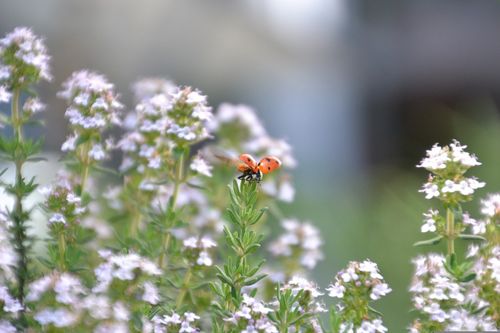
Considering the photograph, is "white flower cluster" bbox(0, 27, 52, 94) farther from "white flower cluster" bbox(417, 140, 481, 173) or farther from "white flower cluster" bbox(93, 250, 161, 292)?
"white flower cluster" bbox(417, 140, 481, 173)

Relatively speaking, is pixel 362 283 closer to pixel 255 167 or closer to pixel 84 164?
pixel 255 167

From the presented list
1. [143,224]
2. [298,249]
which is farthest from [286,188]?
[143,224]

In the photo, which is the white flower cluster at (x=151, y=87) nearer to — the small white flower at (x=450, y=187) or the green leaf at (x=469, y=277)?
the small white flower at (x=450, y=187)

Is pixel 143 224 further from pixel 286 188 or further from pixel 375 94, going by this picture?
pixel 375 94

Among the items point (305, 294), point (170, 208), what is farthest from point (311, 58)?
point (305, 294)

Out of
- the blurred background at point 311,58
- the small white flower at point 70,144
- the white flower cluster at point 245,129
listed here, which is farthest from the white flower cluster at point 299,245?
the blurred background at point 311,58

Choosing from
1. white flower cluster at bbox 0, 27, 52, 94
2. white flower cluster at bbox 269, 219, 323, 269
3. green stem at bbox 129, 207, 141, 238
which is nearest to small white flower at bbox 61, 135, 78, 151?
white flower cluster at bbox 0, 27, 52, 94
